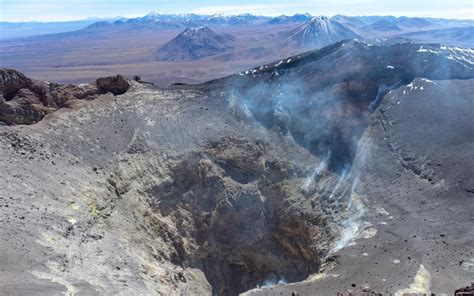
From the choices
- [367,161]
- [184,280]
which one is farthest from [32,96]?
[367,161]

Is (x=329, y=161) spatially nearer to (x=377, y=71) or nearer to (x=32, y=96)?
(x=377, y=71)

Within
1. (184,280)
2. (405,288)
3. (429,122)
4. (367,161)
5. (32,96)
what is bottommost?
(184,280)

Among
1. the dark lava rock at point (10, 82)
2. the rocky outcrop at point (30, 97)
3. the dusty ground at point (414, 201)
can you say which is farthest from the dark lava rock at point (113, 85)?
the dusty ground at point (414, 201)

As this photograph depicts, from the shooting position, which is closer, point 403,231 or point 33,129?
point 403,231

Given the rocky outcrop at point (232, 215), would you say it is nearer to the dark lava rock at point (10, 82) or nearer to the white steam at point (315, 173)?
the white steam at point (315, 173)

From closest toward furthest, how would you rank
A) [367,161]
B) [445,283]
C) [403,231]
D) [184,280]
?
[445,283] → [403,231] → [184,280] → [367,161]

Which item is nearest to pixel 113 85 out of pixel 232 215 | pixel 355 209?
pixel 232 215

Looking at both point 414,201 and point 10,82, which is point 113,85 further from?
point 414,201
